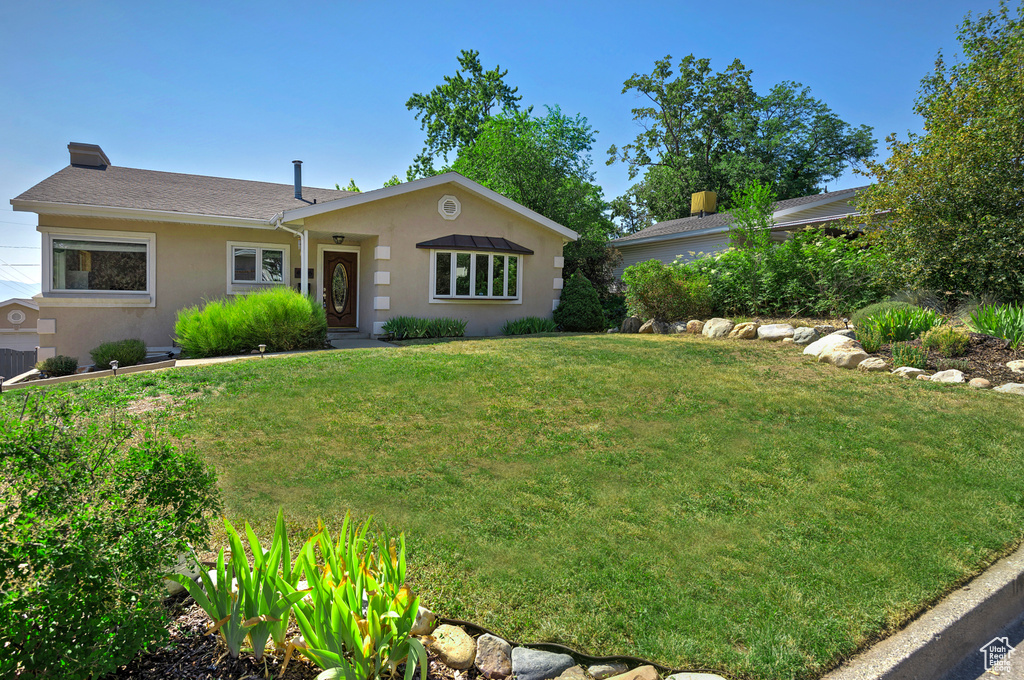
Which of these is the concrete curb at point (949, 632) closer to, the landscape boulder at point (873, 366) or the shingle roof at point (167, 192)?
the landscape boulder at point (873, 366)

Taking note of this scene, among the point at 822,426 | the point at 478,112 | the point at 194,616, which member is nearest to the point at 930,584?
the point at 822,426

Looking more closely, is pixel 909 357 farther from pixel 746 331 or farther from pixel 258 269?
pixel 258 269

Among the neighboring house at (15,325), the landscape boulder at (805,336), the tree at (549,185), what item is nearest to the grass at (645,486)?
the landscape boulder at (805,336)

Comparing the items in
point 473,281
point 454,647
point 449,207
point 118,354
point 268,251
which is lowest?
point 454,647

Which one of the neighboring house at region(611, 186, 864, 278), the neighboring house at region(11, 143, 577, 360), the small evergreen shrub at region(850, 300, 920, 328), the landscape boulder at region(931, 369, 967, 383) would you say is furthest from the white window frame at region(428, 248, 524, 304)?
the landscape boulder at region(931, 369, 967, 383)

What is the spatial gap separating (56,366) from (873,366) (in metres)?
16.0

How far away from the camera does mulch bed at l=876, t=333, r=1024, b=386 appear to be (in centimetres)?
870

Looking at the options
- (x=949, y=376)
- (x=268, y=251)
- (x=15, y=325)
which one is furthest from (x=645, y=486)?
(x=15, y=325)

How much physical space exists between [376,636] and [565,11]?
1414 cm

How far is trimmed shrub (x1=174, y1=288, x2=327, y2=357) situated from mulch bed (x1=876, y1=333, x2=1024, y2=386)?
11280mm

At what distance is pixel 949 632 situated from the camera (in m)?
3.14

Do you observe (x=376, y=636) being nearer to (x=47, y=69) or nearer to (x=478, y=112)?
(x=47, y=69)

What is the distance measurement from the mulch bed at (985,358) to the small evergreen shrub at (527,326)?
8502mm

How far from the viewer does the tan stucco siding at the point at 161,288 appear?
1302cm
